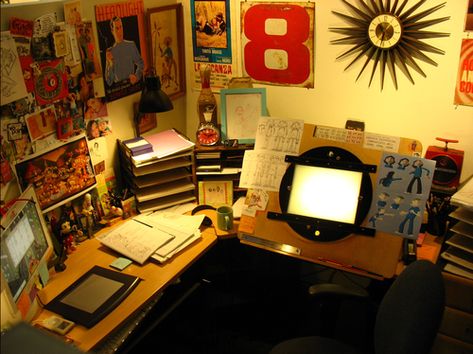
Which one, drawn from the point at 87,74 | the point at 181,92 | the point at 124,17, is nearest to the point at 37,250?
the point at 87,74

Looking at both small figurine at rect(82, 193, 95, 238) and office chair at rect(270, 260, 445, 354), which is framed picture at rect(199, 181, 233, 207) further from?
office chair at rect(270, 260, 445, 354)

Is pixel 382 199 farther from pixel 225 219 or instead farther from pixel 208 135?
pixel 208 135

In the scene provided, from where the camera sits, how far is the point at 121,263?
6.82 feet

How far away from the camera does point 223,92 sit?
8.21 ft

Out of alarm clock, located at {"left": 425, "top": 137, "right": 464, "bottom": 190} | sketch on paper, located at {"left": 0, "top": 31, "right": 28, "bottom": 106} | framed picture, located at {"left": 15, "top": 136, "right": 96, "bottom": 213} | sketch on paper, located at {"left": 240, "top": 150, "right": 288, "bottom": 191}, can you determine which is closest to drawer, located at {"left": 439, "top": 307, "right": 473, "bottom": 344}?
alarm clock, located at {"left": 425, "top": 137, "right": 464, "bottom": 190}

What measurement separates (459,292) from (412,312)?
2.13 feet

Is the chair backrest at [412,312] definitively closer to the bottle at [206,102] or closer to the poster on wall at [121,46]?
the bottle at [206,102]

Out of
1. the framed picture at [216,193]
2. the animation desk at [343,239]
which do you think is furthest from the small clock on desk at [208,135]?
the animation desk at [343,239]

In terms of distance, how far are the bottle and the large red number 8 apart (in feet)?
0.83

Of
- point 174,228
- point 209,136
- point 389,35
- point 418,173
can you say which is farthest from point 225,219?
point 389,35

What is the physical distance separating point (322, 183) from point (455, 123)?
26.9 inches

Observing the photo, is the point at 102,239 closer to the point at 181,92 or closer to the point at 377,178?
the point at 181,92

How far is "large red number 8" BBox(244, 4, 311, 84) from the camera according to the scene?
7.95 feet

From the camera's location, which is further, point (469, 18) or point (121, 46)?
point (121, 46)
